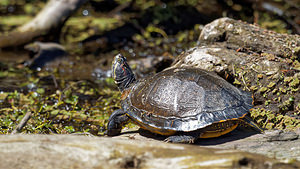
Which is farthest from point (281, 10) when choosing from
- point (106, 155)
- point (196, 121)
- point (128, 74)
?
point (106, 155)

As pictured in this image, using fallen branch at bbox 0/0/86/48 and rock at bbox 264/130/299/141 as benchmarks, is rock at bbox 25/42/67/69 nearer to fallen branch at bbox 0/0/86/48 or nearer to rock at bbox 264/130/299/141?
fallen branch at bbox 0/0/86/48

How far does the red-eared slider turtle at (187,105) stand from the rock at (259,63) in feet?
1.69

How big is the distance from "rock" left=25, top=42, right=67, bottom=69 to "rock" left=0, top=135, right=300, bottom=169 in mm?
5405

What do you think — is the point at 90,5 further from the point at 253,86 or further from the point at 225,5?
the point at 253,86

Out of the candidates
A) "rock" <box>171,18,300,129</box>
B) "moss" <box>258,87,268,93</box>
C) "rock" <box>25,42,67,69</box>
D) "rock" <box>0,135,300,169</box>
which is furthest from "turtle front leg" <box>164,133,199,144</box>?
"rock" <box>25,42,67,69</box>

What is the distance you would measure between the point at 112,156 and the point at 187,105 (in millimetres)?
1239

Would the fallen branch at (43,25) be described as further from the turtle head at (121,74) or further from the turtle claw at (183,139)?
the turtle claw at (183,139)

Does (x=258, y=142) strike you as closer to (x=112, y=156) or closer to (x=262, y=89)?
(x=262, y=89)

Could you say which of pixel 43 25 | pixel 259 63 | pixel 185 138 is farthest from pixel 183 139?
pixel 43 25

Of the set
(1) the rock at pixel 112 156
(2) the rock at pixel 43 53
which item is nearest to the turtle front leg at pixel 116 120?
(1) the rock at pixel 112 156

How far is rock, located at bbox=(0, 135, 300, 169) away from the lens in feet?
8.30

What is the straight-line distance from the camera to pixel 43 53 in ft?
27.0

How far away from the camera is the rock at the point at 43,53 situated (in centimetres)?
798

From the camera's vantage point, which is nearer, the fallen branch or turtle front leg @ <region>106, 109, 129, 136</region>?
turtle front leg @ <region>106, 109, 129, 136</region>
